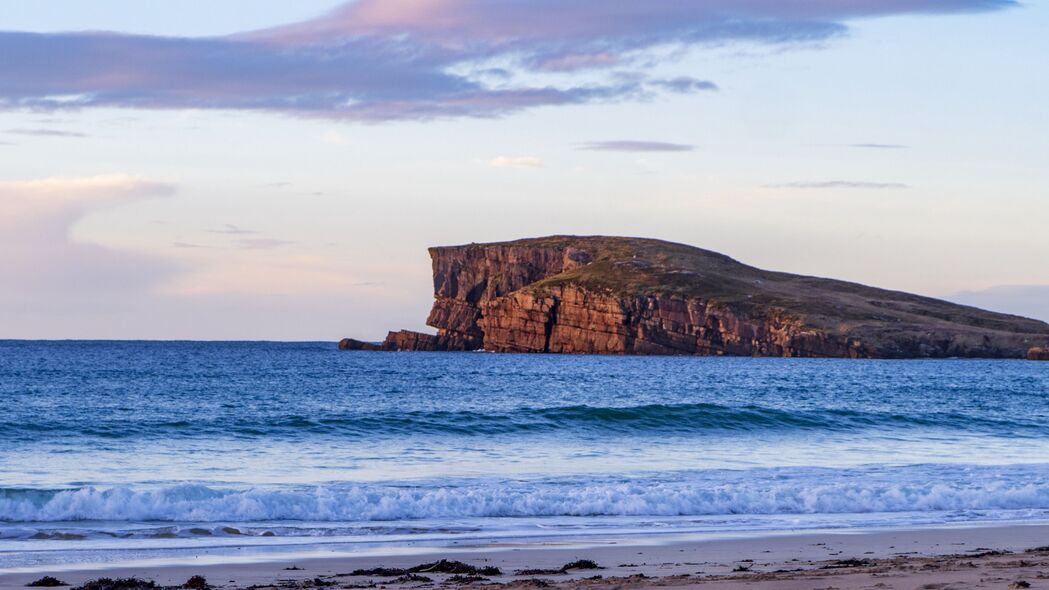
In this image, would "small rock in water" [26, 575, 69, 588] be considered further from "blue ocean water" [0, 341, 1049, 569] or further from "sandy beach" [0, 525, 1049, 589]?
"blue ocean water" [0, 341, 1049, 569]

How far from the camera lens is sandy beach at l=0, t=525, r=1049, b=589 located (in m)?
11.8

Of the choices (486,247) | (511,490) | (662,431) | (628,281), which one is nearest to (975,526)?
(511,490)

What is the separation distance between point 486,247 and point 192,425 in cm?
14574

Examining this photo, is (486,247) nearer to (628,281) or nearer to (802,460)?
(628,281)

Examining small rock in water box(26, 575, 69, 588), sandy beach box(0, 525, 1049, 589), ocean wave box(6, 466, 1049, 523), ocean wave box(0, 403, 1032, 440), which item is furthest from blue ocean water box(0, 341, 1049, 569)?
small rock in water box(26, 575, 69, 588)

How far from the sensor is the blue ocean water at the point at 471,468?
1822 cm

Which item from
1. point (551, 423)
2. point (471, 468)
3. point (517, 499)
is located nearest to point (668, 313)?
point (551, 423)

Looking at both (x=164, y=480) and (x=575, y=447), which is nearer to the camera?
(x=164, y=480)

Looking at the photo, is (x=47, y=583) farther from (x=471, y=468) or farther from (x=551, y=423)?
→ (x=551, y=423)

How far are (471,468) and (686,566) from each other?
489 inches

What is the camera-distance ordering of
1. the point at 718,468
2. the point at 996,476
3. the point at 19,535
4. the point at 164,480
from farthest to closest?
the point at 718,468 < the point at 996,476 < the point at 164,480 < the point at 19,535

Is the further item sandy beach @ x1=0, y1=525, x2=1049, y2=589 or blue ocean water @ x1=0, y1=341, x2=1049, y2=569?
blue ocean water @ x1=0, y1=341, x2=1049, y2=569

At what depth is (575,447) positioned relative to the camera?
31.2 meters

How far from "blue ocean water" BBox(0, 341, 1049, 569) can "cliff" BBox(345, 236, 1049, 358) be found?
9576cm
